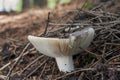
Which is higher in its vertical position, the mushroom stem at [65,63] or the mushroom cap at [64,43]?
the mushroom cap at [64,43]

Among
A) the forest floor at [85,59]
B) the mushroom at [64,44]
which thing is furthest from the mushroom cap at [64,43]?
the forest floor at [85,59]

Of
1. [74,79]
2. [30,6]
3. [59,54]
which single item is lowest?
[30,6]

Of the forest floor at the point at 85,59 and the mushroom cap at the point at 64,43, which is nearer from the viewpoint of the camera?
the mushroom cap at the point at 64,43

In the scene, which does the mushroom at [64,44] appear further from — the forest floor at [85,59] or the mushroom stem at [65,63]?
the forest floor at [85,59]

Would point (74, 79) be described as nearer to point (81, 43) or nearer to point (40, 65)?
point (81, 43)

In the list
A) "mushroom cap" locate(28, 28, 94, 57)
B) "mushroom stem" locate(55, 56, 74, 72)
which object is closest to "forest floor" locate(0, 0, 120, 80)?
"mushroom stem" locate(55, 56, 74, 72)

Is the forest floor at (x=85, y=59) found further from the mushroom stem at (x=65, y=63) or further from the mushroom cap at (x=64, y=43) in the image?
the mushroom cap at (x=64, y=43)

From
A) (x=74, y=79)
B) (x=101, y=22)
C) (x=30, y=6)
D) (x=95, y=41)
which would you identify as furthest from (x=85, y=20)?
(x=30, y=6)
